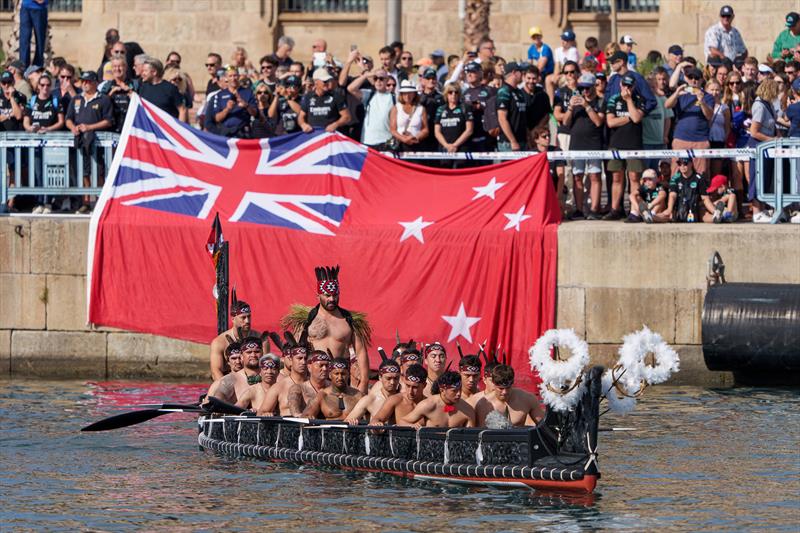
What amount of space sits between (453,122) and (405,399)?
6282mm

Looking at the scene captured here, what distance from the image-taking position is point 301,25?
37750mm

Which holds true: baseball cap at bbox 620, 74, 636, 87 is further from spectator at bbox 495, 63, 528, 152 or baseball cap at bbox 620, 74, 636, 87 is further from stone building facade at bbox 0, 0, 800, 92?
stone building facade at bbox 0, 0, 800, 92

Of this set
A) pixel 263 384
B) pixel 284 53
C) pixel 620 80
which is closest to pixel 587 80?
pixel 620 80

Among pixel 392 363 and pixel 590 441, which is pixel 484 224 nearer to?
pixel 392 363

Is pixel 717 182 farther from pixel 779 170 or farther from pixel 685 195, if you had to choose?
pixel 779 170

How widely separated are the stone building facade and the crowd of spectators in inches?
345

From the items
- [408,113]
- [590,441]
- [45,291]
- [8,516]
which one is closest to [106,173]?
[45,291]

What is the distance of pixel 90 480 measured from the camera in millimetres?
20141

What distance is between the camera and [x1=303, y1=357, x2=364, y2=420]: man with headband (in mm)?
20781

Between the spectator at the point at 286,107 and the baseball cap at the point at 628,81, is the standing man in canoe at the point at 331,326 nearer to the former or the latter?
the spectator at the point at 286,107

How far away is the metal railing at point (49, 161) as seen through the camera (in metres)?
26.0

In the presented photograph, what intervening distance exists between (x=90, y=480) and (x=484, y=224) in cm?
687

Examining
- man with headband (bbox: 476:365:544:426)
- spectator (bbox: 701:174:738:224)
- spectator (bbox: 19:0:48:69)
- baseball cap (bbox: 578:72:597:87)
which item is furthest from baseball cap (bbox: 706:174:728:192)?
spectator (bbox: 19:0:48:69)

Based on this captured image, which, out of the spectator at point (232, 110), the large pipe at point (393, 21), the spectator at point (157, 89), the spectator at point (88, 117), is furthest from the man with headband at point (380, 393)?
the large pipe at point (393, 21)
